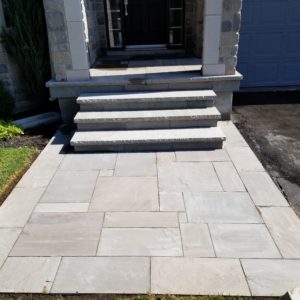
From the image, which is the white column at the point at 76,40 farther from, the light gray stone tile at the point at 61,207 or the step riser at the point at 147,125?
the light gray stone tile at the point at 61,207

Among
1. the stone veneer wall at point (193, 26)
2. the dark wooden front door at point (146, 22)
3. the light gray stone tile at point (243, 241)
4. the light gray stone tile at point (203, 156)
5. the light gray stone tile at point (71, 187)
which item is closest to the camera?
the light gray stone tile at point (243, 241)

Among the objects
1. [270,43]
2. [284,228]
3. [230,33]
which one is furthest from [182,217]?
[270,43]

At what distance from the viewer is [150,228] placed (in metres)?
2.97

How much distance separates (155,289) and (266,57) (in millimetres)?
6061

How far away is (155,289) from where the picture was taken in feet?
7.65

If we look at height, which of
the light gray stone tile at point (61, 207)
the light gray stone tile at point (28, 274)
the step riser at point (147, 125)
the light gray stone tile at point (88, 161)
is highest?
the step riser at point (147, 125)

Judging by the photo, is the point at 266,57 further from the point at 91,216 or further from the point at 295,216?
the point at 91,216

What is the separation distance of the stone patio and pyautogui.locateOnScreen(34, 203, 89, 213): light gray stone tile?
10 mm

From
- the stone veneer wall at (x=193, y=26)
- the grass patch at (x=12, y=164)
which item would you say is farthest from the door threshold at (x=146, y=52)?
the grass patch at (x=12, y=164)

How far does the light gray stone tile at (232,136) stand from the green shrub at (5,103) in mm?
3704

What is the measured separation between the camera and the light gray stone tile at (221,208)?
3070 millimetres

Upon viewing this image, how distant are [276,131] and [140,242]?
326 centimetres

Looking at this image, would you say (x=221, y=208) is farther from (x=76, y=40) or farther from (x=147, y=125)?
(x=76, y=40)

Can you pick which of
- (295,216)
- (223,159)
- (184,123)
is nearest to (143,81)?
(184,123)
